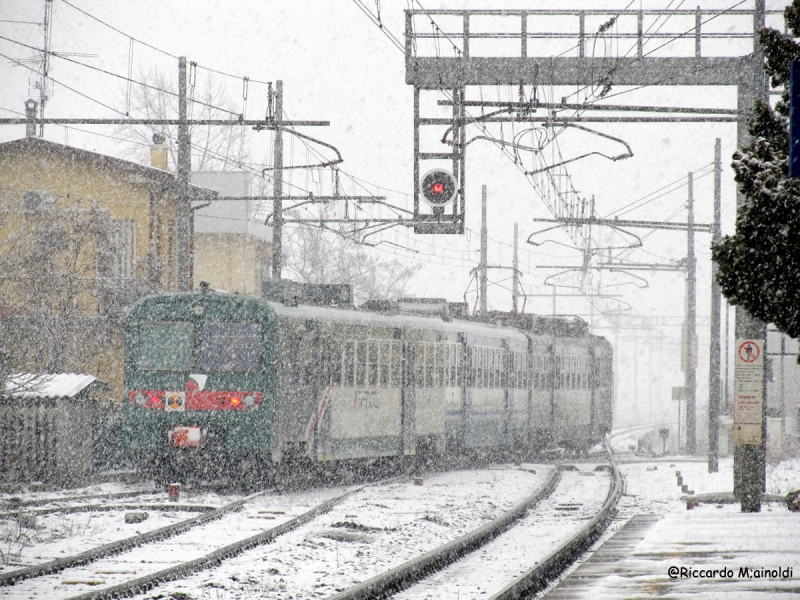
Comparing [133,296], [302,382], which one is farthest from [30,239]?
[302,382]

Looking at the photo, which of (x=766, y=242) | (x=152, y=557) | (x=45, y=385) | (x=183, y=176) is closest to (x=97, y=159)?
(x=183, y=176)

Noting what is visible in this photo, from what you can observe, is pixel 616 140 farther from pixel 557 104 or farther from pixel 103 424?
pixel 103 424

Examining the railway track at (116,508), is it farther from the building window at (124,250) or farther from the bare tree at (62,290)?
the building window at (124,250)

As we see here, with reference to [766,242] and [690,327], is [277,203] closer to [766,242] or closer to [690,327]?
[690,327]

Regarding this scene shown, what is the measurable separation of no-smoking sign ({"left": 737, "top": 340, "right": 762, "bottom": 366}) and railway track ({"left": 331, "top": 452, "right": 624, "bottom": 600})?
2429mm

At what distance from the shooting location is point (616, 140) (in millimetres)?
15102

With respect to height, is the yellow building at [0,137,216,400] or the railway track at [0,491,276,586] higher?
the yellow building at [0,137,216,400]

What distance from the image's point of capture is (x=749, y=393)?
13867 mm

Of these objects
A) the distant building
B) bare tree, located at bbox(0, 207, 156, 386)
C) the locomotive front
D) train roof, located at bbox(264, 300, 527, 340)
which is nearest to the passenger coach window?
the locomotive front

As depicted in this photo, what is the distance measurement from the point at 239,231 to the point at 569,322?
54.1 ft

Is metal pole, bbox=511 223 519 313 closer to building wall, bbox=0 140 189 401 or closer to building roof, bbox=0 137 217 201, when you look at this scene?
building roof, bbox=0 137 217 201

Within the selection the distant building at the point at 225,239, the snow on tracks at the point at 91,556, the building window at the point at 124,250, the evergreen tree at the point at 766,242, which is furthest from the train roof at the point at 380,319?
the distant building at the point at 225,239

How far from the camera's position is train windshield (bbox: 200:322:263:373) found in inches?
605

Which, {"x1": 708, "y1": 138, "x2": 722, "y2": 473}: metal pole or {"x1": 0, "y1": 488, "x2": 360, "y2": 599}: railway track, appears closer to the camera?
{"x1": 0, "y1": 488, "x2": 360, "y2": 599}: railway track
